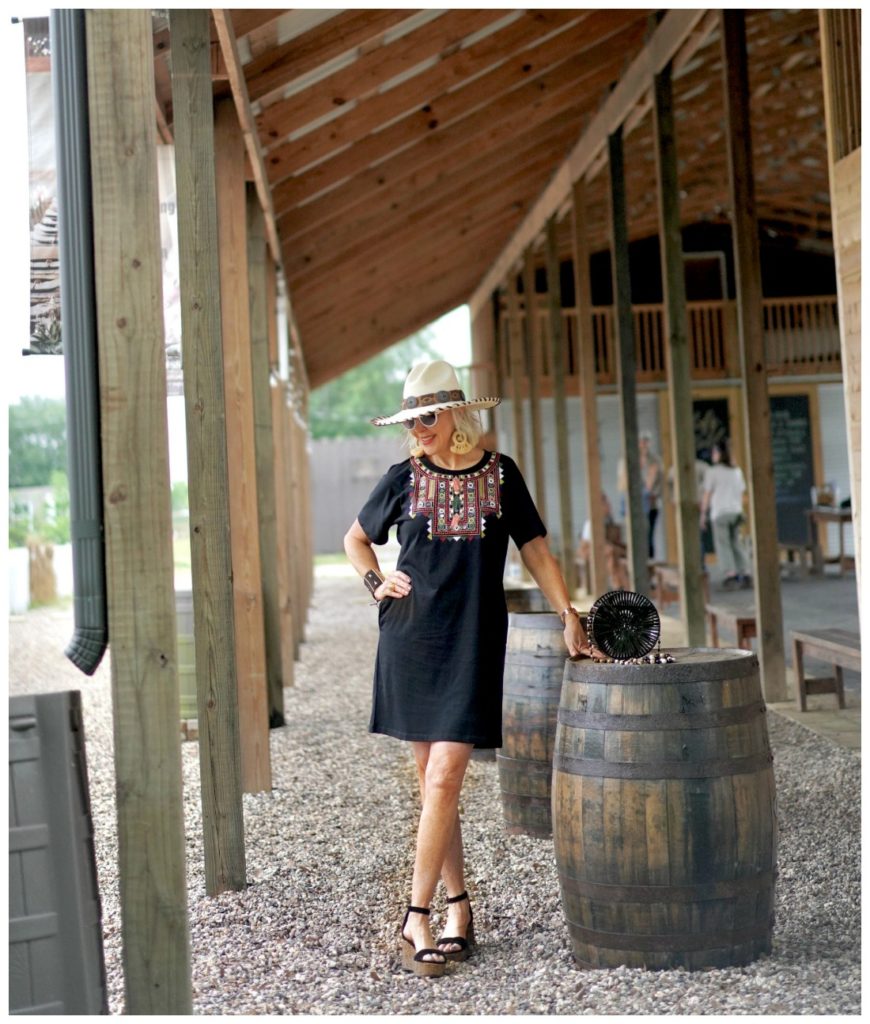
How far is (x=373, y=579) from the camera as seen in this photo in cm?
338

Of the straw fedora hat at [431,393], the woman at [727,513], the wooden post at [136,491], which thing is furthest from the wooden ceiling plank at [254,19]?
the woman at [727,513]

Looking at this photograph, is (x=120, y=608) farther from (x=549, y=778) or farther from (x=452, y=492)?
(x=549, y=778)

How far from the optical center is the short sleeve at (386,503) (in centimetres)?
335

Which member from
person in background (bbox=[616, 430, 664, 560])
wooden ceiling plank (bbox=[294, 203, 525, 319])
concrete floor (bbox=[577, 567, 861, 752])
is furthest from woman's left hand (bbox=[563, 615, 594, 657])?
person in background (bbox=[616, 430, 664, 560])

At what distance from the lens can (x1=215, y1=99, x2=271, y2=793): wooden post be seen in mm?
5207

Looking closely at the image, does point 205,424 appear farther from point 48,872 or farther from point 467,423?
point 48,872

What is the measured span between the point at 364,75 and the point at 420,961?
474 centimetres

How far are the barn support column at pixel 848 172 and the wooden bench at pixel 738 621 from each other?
2.73m

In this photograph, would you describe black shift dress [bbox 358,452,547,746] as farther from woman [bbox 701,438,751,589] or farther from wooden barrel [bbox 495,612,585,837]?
woman [bbox 701,438,751,589]

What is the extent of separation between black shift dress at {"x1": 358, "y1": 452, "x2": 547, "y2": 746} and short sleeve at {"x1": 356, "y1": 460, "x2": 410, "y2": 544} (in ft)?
0.06

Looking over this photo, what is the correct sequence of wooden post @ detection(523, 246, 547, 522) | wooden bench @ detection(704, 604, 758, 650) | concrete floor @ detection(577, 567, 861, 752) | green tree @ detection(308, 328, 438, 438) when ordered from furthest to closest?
green tree @ detection(308, 328, 438, 438), wooden post @ detection(523, 246, 547, 522), wooden bench @ detection(704, 604, 758, 650), concrete floor @ detection(577, 567, 861, 752)

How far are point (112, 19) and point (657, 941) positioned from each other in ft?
7.75

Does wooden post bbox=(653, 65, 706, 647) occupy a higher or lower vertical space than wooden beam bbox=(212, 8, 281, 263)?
lower

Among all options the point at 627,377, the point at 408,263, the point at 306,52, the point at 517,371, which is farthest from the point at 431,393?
the point at 517,371
